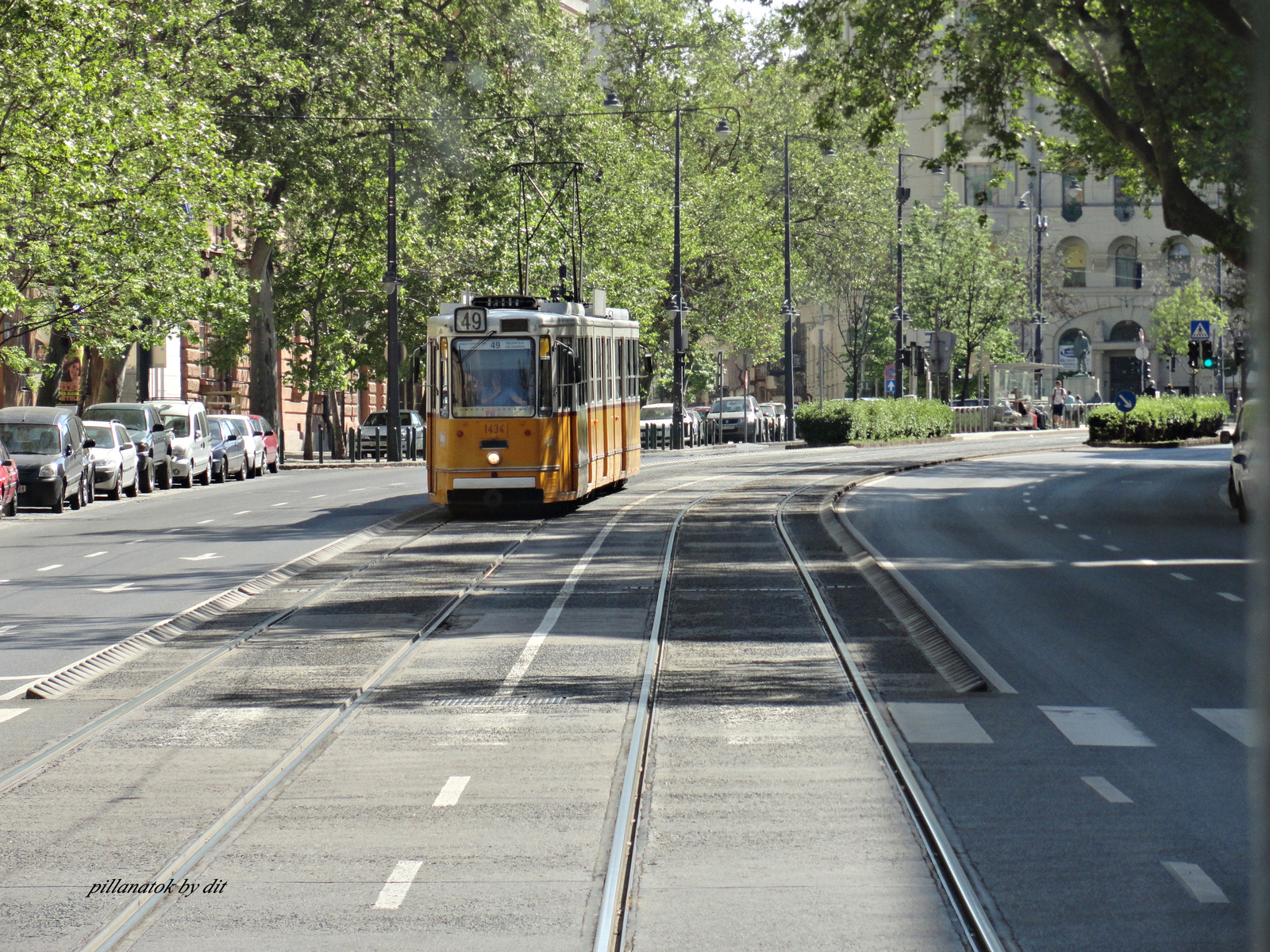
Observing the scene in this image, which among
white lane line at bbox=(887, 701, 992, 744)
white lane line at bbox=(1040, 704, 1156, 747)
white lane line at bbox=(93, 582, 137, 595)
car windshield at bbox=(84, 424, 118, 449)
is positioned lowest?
white lane line at bbox=(887, 701, 992, 744)

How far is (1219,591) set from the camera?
15.2 meters

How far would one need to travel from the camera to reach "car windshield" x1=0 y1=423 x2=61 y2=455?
1107 inches

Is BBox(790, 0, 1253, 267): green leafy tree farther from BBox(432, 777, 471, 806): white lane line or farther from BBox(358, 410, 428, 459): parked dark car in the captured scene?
BBox(358, 410, 428, 459): parked dark car

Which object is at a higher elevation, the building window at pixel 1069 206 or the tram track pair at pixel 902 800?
the building window at pixel 1069 206

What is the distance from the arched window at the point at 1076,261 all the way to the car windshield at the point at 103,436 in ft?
250

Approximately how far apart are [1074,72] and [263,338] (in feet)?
96.5

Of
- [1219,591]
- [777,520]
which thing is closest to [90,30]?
[777,520]

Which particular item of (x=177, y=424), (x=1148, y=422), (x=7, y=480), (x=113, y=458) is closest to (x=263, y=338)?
(x=177, y=424)

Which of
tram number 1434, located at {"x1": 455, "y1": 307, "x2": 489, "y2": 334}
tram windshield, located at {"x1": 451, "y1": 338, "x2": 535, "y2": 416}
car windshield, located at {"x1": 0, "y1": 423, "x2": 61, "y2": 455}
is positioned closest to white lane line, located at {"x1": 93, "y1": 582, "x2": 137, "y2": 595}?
tram windshield, located at {"x1": 451, "y1": 338, "x2": 535, "y2": 416}

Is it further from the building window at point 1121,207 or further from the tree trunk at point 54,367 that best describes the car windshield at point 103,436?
the building window at point 1121,207

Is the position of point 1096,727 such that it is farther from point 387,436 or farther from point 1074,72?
point 387,436

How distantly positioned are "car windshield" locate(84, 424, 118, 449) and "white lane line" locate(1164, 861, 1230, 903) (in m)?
28.3

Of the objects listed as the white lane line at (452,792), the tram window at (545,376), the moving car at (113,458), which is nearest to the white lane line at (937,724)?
the white lane line at (452,792)

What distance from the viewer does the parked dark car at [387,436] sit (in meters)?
50.5
